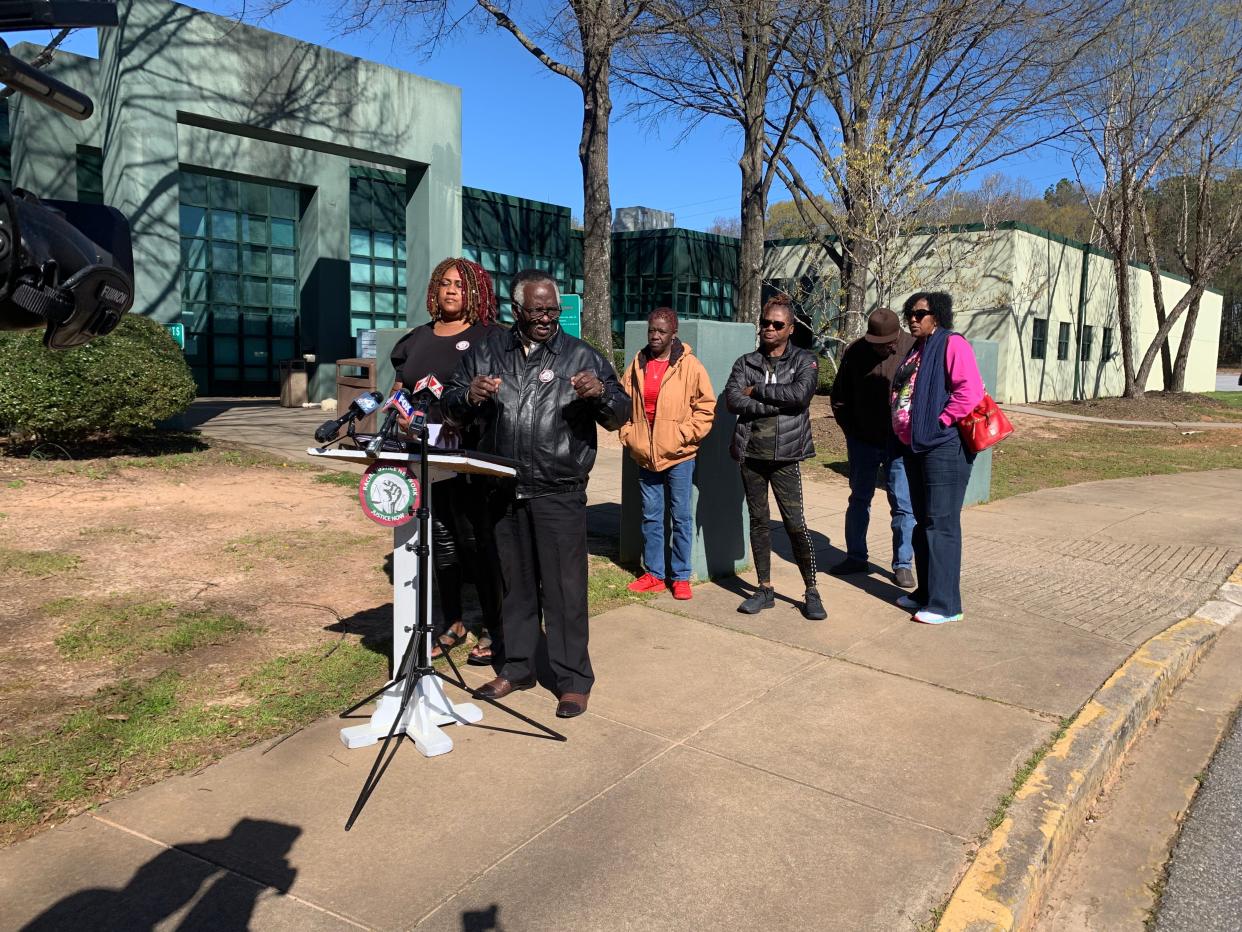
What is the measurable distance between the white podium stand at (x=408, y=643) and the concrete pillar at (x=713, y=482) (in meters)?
2.53

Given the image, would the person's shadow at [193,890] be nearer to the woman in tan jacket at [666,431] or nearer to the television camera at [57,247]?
the television camera at [57,247]

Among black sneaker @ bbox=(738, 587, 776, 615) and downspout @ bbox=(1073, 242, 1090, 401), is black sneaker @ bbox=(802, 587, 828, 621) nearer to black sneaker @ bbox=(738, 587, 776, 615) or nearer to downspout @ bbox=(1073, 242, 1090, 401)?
black sneaker @ bbox=(738, 587, 776, 615)

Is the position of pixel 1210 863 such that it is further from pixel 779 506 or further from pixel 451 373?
pixel 451 373

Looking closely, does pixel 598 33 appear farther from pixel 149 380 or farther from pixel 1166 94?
pixel 1166 94

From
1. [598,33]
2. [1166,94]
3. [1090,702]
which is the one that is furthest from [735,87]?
[1090,702]

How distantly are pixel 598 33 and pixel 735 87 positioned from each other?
448 cm

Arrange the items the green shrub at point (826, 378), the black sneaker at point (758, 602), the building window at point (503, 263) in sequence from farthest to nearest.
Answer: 1. the building window at point (503, 263)
2. the green shrub at point (826, 378)
3. the black sneaker at point (758, 602)

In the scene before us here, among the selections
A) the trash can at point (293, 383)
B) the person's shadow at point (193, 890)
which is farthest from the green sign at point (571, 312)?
the person's shadow at point (193, 890)

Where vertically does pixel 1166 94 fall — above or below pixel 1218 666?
above

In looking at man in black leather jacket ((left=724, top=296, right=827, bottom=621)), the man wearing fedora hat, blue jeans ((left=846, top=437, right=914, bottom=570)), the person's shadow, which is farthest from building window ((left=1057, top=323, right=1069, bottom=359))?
→ the person's shadow

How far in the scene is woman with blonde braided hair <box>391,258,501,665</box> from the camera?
4.62 m

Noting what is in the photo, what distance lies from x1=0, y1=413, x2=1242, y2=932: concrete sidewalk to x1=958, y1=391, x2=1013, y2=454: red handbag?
1.12 metres

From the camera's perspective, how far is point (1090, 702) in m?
4.62

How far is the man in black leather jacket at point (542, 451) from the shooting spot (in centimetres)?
412
